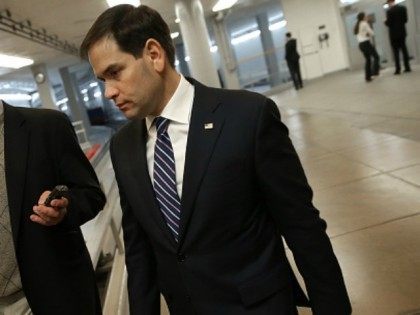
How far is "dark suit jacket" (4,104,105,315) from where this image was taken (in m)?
1.68

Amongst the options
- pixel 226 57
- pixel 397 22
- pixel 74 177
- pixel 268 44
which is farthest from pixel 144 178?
pixel 268 44

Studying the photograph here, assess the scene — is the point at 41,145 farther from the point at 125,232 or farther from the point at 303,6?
the point at 303,6

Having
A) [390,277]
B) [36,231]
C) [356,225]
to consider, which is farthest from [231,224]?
[356,225]

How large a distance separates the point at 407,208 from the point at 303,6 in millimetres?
16373

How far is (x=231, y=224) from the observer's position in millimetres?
1434

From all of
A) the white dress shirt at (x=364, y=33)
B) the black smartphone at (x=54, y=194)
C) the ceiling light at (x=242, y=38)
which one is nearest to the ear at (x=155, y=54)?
the black smartphone at (x=54, y=194)

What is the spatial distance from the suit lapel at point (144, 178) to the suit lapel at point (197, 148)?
93 mm

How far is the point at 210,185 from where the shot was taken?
1.37 meters

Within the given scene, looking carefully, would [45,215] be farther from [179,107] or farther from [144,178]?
[179,107]

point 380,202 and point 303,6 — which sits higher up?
point 303,6

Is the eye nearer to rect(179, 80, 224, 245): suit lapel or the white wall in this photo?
rect(179, 80, 224, 245): suit lapel

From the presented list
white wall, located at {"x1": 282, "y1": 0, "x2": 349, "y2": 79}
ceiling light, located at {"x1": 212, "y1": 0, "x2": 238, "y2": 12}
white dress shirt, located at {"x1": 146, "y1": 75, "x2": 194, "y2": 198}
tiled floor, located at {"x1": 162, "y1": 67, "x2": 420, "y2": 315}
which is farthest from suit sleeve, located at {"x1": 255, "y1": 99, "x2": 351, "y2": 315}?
white wall, located at {"x1": 282, "y1": 0, "x2": 349, "y2": 79}

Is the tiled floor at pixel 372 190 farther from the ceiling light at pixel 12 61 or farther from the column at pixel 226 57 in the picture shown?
the ceiling light at pixel 12 61

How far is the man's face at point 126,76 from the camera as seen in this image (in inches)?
55.3
